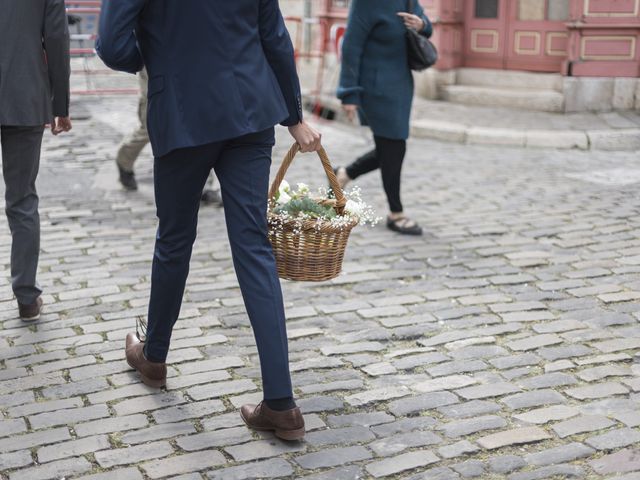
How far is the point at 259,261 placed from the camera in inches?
141

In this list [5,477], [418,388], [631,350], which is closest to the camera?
[5,477]

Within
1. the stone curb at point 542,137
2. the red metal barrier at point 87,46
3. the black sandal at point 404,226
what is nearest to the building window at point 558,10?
the stone curb at point 542,137

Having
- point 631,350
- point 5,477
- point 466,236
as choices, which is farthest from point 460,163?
point 5,477

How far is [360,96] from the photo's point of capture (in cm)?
667

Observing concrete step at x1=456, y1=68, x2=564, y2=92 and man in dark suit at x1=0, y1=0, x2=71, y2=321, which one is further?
concrete step at x1=456, y1=68, x2=564, y2=92

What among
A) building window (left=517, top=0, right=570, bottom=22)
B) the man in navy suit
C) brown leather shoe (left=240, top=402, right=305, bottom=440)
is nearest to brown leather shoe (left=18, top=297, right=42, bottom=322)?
the man in navy suit

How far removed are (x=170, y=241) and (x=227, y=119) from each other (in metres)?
0.60

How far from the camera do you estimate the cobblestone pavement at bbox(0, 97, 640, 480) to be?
11.7 ft

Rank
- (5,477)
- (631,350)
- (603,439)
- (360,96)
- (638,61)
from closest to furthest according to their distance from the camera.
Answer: (5,477)
(603,439)
(631,350)
(360,96)
(638,61)

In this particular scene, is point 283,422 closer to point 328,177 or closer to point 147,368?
point 147,368

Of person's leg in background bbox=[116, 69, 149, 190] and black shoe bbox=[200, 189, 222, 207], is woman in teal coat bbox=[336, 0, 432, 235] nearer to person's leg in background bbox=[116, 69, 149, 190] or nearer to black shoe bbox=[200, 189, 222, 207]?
black shoe bbox=[200, 189, 222, 207]

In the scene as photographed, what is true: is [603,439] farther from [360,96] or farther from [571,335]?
[360,96]

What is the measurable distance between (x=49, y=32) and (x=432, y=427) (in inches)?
98.4

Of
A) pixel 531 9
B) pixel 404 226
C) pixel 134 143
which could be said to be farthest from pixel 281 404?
pixel 531 9
